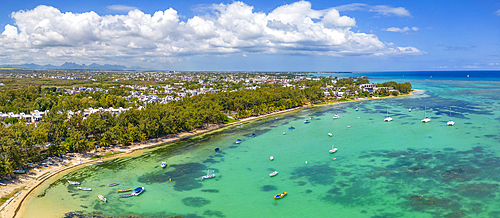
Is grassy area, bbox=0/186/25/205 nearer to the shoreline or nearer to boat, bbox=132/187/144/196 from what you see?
the shoreline

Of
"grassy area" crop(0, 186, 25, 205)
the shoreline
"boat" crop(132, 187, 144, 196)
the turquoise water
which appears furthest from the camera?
"boat" crop(132, 187, 144, 196)

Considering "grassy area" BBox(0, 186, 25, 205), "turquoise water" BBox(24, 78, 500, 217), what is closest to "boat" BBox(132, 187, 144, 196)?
"turquoise water" BBox(24, 78, 500, 217)

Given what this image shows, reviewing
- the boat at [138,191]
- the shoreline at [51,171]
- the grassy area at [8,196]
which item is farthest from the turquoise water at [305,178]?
the grassy area at [8,196]

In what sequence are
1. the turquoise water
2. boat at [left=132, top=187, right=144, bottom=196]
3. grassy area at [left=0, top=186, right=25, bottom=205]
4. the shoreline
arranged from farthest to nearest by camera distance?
boat at [left=132, top=187, right=144, bottom=196]
grassy area at [left=0, top=186, right=25, bottom=205]
the shoreline
the turquoise water

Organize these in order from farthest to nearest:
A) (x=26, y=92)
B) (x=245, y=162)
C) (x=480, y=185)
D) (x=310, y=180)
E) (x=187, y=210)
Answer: (x=26, y=92)
(x=245, y=162)
(x=310, y=180)
(x=480, y=185)
(x=187, y=210)

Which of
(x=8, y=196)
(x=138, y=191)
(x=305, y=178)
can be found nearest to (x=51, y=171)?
(x=8, y=196)

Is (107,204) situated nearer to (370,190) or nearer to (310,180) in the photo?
(310,180)

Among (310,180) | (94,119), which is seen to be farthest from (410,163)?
(94,119)

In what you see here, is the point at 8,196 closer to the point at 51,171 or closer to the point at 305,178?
the point at 51,171
